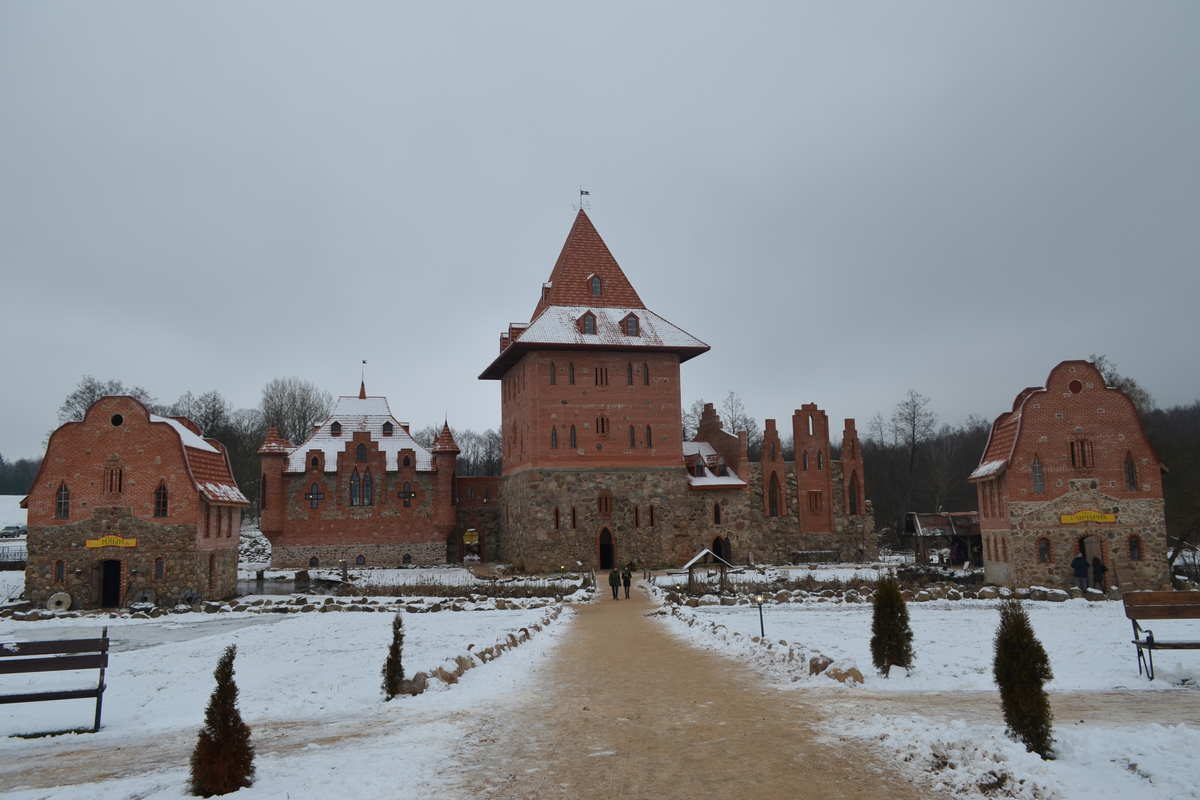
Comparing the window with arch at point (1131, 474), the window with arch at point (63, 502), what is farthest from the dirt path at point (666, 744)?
the window with arch at point (63, 502)

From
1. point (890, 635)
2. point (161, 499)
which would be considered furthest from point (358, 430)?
point (890, 635)

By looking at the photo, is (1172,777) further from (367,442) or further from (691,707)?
(367,442)

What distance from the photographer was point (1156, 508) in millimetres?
32938

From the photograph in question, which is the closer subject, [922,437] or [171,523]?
[171,523]

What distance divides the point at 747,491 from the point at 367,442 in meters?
22.2

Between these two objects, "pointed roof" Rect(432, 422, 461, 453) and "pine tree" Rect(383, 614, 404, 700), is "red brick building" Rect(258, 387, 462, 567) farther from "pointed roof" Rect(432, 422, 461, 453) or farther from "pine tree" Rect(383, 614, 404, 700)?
"pine tree" Rect(383, 614, 404, 700)

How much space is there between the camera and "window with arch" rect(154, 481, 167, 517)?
112ft

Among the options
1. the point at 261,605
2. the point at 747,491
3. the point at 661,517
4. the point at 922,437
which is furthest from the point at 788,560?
the point at 922,437

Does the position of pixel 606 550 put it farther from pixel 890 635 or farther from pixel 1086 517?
pixel 890 635

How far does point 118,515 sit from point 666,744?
3131 cm

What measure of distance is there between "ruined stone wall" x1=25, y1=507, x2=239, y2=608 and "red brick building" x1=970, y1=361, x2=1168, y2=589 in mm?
31863

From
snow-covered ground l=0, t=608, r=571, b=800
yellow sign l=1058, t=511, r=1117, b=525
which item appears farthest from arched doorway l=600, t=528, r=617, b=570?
snow-covered ground l=0, t=608, r=571, b=800

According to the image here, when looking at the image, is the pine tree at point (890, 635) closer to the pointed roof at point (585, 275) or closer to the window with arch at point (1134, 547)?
the window with arch at point (1134, 547)

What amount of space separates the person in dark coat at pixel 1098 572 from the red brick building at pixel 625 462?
57.0ft
